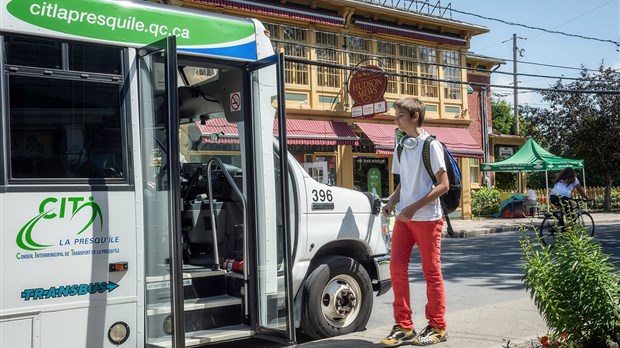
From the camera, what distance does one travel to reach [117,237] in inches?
188

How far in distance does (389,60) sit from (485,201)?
8.07m

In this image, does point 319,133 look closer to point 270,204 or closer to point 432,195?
point 270,204

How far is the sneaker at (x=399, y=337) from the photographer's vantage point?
18.3 feet

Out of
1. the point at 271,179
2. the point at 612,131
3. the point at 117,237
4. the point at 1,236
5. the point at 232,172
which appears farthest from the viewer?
the point at 612,131

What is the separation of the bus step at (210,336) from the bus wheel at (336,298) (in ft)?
2.52

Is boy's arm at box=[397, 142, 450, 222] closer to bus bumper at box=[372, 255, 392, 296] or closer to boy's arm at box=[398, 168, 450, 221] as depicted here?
boy's arm at box=[398, 168, 450, 221]

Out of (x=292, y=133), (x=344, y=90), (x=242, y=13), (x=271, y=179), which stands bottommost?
(x=271, y=179)

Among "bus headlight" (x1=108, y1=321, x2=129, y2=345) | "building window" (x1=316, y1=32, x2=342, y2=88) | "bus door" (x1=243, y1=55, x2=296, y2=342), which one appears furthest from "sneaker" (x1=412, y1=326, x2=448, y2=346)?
"building window" (x1=316, y1=32, x2=342, y2=88)

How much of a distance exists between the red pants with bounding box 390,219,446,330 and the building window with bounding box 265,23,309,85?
620 inches

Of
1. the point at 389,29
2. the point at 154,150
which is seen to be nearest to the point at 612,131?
the point at 389,29

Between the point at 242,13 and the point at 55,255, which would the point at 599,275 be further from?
the point at 242,13

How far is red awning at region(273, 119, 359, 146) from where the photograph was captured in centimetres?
2055

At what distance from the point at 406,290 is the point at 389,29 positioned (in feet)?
63.3

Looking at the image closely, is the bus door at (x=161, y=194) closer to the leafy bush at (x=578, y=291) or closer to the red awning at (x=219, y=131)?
the red awning at (x=219, y=131)
